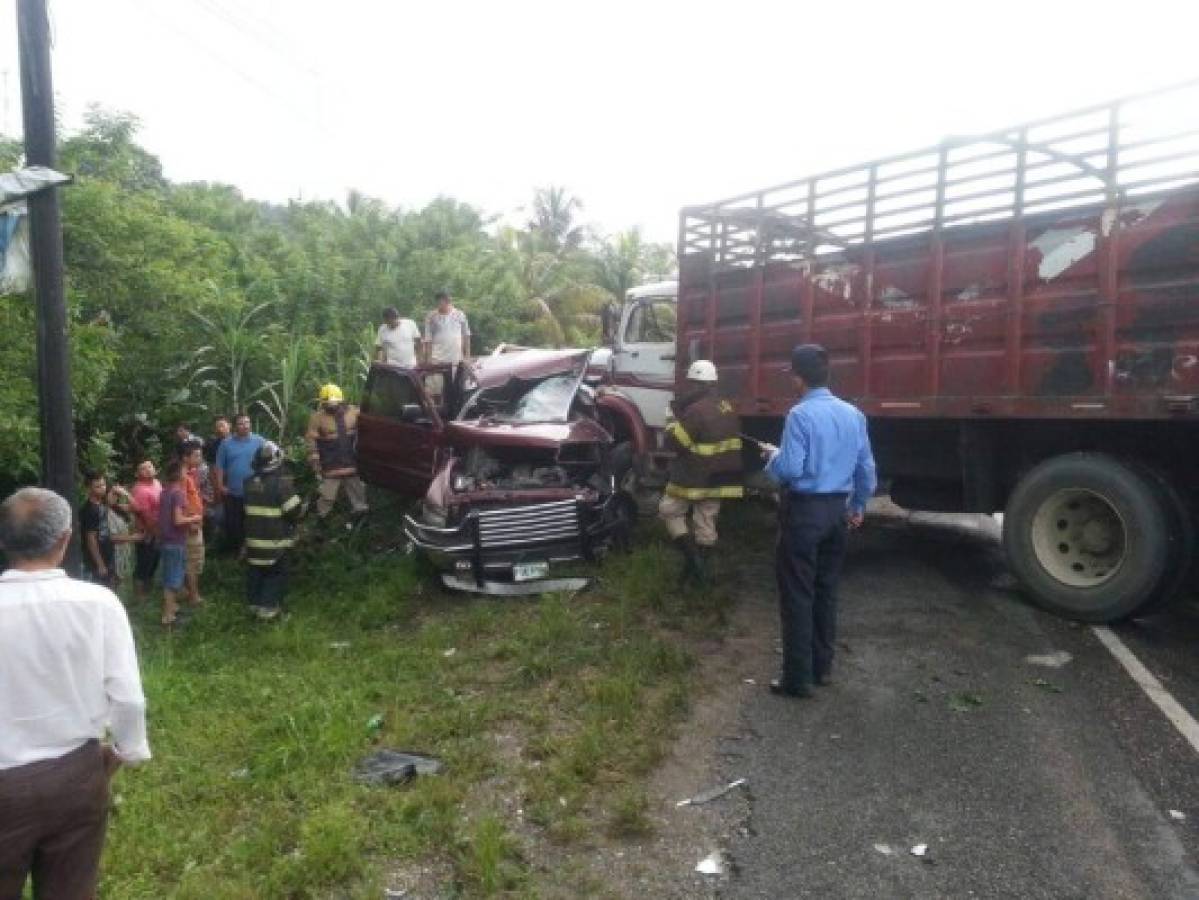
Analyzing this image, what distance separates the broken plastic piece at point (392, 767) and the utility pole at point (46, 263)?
1.92 m

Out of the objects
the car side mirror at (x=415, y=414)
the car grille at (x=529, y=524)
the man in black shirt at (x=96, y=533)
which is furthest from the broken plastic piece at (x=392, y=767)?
the man in black shirt at (x=96, y=533)

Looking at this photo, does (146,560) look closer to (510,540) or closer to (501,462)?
(501,462)

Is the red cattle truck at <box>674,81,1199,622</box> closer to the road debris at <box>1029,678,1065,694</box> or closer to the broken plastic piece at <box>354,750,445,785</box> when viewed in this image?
the road debris at <box>1029,678,1065,694</box>

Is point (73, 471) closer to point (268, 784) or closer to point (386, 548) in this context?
point (268, 784)

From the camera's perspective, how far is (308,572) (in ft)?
27.0

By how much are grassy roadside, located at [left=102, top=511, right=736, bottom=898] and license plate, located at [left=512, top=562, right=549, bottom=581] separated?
205 mm

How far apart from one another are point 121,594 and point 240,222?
16191 millimetres

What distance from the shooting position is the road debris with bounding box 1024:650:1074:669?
4.95 metres

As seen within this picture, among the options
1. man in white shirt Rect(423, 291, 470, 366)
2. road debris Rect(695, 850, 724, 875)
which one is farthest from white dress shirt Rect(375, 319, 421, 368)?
road debris Rect(695, 850, 724, 875)

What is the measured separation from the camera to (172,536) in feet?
24.4

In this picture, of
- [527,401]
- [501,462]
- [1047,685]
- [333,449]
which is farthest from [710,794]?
[333,449]

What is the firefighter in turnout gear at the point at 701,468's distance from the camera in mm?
6367

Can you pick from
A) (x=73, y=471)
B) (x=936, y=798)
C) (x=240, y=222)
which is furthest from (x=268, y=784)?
(x=240, y=222)

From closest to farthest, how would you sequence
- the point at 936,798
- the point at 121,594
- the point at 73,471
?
the point at 936,798
the point at 73,471
the point at 121,594
